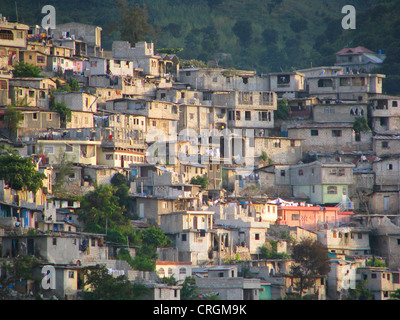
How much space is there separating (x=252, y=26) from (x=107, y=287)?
176ft

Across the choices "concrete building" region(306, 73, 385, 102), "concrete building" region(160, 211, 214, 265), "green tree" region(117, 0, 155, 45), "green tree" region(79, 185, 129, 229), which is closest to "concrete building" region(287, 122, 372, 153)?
"concrete building" region(306, 73, 385, 102)

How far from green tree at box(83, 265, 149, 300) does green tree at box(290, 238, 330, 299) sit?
7.17m

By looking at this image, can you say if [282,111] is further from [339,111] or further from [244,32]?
[244,32]

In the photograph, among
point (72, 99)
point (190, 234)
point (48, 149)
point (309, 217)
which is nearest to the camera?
point (190, 234)

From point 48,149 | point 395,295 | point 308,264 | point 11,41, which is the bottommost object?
point 395,295

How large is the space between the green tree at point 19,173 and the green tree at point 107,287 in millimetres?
5290

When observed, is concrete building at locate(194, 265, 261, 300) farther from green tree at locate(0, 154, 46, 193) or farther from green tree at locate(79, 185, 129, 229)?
green tree at locate(0, 154, 46, 193)

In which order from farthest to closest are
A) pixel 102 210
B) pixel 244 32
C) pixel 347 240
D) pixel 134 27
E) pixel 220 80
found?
pixel 244 32 → pixel 134 27 → pixel 220 80 → pixel 347 240 → pixel 102 210

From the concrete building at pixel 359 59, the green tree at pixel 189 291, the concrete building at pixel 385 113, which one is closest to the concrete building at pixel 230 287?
the green tree at pixel 189 291

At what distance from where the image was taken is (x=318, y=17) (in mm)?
90500

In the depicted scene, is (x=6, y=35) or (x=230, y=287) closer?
(x=230, y=287)

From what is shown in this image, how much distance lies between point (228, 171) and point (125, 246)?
37.0ft

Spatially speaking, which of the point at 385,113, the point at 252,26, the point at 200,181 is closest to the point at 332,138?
the point at 385,113

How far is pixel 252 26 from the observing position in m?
86.8
